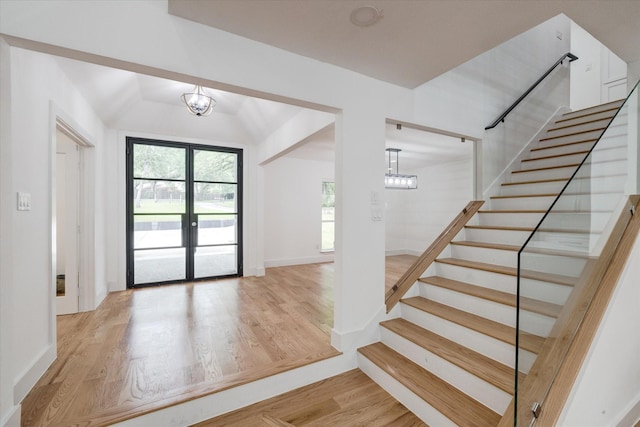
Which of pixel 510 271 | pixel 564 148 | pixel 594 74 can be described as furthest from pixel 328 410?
pixel 594 74

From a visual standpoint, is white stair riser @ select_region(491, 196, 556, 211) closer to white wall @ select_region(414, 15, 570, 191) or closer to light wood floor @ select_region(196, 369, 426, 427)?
white wall @ select_region(414, 15, 570, 191)

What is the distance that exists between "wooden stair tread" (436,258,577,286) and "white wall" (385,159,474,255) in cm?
379

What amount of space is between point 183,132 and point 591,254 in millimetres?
5022

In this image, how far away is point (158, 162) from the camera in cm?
434

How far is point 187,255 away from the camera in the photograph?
4.54 meters

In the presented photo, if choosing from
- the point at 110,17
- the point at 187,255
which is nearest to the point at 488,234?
the point at 110,17

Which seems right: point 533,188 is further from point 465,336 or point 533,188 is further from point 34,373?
point 34,373

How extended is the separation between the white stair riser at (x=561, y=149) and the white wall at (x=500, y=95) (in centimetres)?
22

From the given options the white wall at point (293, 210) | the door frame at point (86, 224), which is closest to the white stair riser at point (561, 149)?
the white wall at point (293, 210)

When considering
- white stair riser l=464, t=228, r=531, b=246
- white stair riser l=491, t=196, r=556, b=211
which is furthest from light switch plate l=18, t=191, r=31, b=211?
white stair riser l=491, t=196, r=556, b=211

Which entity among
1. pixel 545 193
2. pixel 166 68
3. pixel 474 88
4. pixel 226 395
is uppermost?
pixel 474 88

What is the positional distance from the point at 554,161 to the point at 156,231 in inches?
223

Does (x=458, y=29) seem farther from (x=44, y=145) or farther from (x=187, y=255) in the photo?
(x=187, y=255)

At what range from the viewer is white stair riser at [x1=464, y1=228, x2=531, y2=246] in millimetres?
2580
